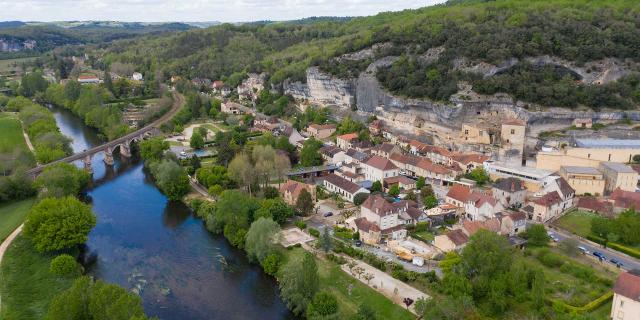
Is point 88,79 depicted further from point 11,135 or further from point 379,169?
point 379,169

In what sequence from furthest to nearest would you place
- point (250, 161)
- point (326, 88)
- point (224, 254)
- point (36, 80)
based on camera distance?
point (36, 80) → point (326, 88) → point (250, 161) → point (224, 254)

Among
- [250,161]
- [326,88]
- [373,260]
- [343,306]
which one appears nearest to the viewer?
[343,306]

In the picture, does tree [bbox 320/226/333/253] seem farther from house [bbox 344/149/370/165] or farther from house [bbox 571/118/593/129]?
house [bbox 571/118/593/129]

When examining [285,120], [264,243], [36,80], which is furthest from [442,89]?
[36,80]

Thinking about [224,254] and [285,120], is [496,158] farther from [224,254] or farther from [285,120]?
[285,120]

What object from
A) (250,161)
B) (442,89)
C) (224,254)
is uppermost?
(442,89)

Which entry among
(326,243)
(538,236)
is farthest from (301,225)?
(538,236)

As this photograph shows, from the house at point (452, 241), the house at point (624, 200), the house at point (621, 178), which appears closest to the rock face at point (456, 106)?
the house at point (621, 178)
